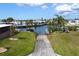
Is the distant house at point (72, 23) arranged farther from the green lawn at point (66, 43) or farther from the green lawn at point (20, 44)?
the green lawn at point (20, 44)

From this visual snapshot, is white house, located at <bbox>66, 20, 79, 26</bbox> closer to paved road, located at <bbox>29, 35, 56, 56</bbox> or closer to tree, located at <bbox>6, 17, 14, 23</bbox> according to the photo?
paved road, located at <bbox>29, 35, 56, 56</bbox>

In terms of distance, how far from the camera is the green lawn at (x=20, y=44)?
271cm

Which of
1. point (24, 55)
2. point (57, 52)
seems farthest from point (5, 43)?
point (57, 52)

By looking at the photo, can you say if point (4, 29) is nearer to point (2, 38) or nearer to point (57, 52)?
point (2, 38)

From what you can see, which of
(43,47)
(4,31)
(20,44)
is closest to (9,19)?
(4,31)

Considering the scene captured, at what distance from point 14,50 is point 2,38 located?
23 centimetres

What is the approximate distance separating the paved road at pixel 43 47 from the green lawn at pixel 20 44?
0.07 metres

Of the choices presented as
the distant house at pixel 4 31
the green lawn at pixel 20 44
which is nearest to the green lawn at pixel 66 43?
the green lawn at pixel 20 44

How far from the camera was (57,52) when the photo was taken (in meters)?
2.73

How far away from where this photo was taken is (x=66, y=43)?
2738 mm

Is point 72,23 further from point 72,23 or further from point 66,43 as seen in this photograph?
point 66,43

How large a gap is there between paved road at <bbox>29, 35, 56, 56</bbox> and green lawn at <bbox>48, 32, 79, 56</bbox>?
6cm

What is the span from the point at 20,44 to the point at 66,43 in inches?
23.9

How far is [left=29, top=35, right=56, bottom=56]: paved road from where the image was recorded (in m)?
2.73
